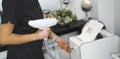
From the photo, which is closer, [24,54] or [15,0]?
[15,0]

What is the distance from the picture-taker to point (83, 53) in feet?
5.12

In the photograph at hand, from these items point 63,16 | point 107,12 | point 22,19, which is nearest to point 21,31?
point 22,19

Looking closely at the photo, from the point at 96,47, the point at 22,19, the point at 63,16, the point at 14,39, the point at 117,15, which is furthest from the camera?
the point at 63,16

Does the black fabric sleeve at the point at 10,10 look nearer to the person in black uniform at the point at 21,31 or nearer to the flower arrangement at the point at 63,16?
the person in black uniform at the point at 21,31

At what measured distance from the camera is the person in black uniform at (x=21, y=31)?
1072 millimetres

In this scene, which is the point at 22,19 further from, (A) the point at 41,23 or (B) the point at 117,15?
(B) the point at 117,15

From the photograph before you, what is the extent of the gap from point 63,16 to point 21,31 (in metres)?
0.90

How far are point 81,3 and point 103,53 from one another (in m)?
0.65

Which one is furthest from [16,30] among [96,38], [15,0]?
[96,38]

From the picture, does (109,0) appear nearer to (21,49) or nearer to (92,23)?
(92,23)

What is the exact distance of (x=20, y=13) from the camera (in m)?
1.14

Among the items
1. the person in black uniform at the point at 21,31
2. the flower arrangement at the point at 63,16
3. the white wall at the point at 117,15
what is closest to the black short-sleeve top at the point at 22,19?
the person in black uniform at the point at 21,31

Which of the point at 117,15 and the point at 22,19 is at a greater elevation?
the point at 22,19

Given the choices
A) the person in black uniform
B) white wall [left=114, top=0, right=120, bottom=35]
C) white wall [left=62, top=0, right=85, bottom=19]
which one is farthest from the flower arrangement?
the person in black uniform
